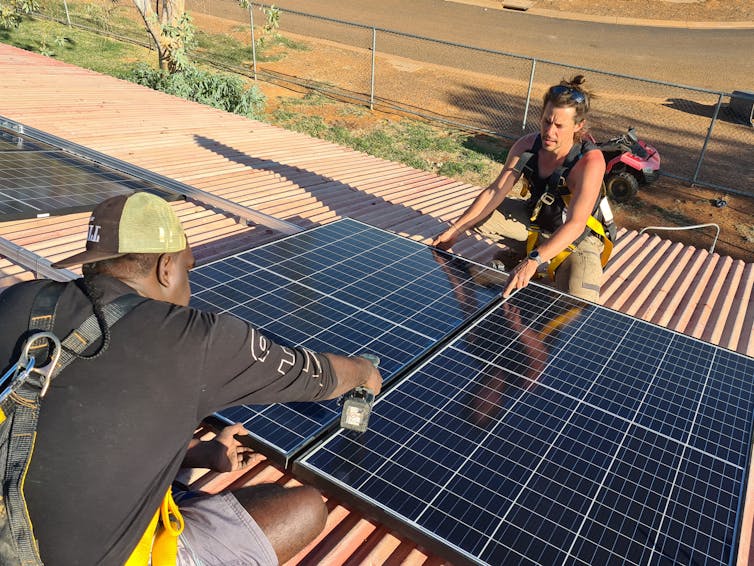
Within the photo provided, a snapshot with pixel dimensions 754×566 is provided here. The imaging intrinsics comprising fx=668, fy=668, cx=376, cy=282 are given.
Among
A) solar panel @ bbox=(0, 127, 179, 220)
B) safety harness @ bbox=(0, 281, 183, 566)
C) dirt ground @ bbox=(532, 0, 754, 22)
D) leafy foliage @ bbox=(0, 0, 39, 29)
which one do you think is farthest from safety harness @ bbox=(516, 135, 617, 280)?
dirt ground @ bbox=(532, 0, 754, 22)

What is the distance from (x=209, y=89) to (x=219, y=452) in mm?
17558

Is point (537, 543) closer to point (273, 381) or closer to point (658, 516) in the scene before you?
point (658, 516)

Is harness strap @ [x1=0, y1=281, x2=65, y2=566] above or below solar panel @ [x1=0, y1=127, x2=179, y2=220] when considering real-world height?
above

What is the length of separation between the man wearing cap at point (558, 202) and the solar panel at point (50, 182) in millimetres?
3633

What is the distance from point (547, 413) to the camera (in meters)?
3.82

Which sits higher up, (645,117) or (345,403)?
(345,403)

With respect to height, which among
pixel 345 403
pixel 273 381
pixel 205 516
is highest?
pixel 273 381

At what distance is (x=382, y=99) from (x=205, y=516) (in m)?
22.6

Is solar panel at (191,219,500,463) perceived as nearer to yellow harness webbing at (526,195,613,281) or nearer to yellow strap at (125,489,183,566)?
yellow strap at (125,489,183,566)

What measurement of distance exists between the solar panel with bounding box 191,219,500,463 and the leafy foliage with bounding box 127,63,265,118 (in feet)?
45.8

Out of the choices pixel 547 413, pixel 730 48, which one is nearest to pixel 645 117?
pixel 730 48

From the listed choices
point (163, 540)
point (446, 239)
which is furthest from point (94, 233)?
point (446, 239)

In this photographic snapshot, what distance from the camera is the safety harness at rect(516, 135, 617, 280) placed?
244 inches

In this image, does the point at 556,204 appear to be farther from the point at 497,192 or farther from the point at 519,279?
the point at 519,279
